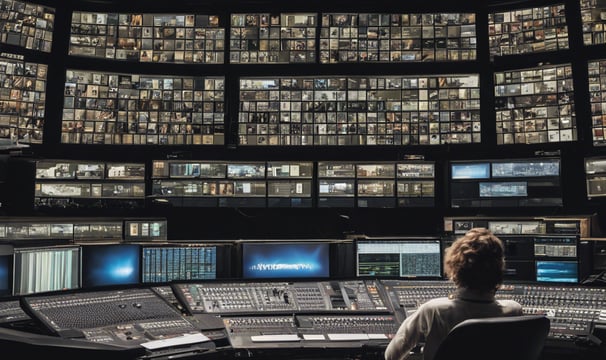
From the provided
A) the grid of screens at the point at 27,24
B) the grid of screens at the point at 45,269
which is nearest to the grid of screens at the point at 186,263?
the grid of screens at the point at 45,269

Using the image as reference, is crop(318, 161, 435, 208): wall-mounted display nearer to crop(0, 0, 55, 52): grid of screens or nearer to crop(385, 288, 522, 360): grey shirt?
crop(0, 0, 55, 52): grid of screens

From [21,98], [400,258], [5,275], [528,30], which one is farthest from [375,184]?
[5,275]

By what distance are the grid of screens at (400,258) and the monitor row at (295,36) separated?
5.52 meters

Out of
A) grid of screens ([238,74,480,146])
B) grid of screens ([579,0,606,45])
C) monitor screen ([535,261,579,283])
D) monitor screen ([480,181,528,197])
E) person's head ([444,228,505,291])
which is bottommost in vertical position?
monitor screen ([535,261,579,283])

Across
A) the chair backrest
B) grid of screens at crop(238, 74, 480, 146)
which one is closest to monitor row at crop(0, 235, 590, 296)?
the chair backrest

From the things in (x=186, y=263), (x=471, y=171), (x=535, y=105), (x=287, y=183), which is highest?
(x=535, y=105)

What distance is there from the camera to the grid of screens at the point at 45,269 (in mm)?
2859

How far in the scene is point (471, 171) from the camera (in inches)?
330

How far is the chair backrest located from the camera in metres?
1.58

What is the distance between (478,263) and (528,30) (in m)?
7.39

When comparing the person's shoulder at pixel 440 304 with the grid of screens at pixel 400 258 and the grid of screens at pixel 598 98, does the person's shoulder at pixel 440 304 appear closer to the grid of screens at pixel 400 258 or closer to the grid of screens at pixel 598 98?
the grid of screens at pixel 400 258

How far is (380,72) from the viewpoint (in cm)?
874

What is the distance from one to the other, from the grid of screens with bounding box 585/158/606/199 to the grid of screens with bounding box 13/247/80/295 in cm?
669

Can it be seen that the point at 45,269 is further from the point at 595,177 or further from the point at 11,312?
the point at 595,177
